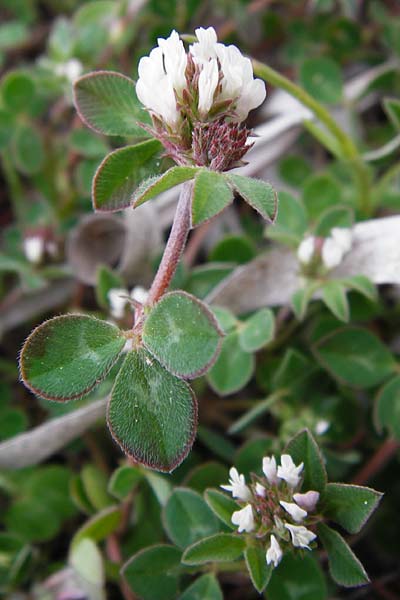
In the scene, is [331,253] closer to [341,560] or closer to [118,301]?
[118,301]

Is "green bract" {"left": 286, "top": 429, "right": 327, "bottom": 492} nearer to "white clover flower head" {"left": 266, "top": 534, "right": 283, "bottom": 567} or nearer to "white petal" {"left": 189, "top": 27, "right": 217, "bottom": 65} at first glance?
"white clover flower head" {"left": 266, "top": 534, "right": 283, "bottom": 567}

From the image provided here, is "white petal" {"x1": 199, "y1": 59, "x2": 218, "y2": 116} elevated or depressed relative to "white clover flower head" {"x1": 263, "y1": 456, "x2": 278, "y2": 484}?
elevated

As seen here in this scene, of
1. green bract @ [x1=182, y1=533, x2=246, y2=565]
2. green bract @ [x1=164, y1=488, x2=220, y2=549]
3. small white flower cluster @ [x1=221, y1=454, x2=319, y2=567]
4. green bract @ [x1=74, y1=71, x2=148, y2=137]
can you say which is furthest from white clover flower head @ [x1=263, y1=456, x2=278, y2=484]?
green bract @ [x1=74, y1=71, x2=148, y2=137]

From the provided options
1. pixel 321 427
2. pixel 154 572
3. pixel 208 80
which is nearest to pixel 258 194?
pixel 208 80

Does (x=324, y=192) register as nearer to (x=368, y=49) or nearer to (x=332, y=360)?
(x=332, y=360)

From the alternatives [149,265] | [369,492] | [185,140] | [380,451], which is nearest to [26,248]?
[149,265]
